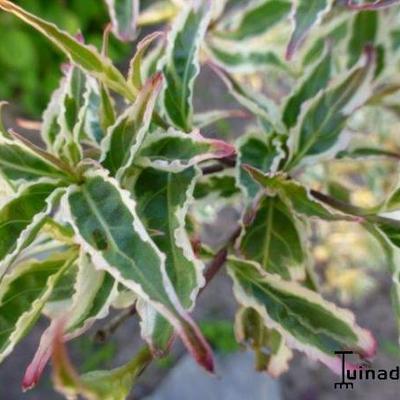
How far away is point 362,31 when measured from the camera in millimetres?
1199

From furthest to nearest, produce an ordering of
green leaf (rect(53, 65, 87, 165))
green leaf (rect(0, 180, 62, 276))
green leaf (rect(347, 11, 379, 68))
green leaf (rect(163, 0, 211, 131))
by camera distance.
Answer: green leaf (rect(347, 11, 379, 68)) < green leaf (rect(163, 0, 211, 131)) < green leaf (rect(53, 65, 87, 165)) < green leaf (rect(0, 180, 62, 276))

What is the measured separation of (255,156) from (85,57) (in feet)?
0.88

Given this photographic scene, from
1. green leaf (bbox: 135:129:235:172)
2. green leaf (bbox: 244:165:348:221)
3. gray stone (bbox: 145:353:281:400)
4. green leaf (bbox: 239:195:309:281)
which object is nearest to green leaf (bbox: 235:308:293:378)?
green leaf (bbox: 239:195:309:281)

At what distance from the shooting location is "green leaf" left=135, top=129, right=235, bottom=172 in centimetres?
73

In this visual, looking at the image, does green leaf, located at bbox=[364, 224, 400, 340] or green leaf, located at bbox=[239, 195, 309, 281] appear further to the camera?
green leaf, located at bbox=[239, 195, 309, 281]

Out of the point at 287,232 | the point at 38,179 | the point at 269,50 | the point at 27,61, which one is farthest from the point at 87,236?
the point at 27,61

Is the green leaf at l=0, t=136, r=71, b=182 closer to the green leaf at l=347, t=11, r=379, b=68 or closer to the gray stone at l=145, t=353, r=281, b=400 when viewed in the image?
the green leaf at l=347, t=11, r=379, b=68

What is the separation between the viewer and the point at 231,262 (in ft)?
3.05

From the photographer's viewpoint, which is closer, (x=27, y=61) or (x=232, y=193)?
(x=232, y=193)

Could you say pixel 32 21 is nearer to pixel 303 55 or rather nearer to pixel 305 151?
pixel 305 151

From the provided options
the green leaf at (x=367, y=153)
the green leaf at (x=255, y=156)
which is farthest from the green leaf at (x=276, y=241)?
the green leaf at (x=367, y=153)

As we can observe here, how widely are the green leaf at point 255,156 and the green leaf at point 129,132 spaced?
0.18 m

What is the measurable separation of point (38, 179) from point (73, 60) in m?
0.13

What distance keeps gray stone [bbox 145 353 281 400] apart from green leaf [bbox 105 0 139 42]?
190 centimetres
